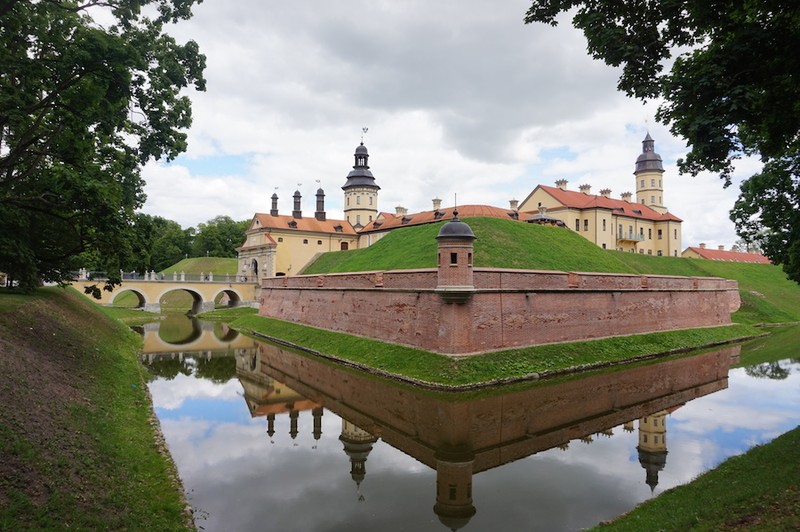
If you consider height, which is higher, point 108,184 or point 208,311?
point 108,184

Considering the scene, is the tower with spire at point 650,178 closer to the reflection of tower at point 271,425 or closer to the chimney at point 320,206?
the chimney at point 320,206

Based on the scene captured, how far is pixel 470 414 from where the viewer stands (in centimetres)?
1327

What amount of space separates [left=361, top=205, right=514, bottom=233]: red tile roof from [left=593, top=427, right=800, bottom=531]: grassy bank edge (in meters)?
29.6

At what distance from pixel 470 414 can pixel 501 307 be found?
6.43 metres

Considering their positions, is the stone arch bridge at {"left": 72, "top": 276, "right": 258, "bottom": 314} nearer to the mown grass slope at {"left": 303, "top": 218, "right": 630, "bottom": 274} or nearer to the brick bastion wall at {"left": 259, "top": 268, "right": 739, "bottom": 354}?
the mown grass slope at {"left": 303, "top": 218, "right": 630, "bottom": 274}

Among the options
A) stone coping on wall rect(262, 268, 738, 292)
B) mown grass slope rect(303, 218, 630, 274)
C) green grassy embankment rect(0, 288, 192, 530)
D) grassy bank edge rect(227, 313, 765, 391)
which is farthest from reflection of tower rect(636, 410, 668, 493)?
mown grass slope rect(303, 218, 630, 274)

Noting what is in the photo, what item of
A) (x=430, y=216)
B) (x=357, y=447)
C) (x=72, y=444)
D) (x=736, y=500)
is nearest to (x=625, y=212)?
(x=430, y=216)

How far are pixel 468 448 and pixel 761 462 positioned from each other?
5435mm

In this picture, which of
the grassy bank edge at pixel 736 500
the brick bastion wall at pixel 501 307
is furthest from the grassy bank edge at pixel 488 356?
the grassy bank edge at pixel 736 500

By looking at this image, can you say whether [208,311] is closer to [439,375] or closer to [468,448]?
[439,375]

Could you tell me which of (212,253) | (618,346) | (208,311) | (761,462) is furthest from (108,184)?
(212,253)

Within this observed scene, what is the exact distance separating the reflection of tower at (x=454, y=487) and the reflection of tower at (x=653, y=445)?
3454mm

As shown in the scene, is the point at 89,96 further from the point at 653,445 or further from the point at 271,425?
the point at 653,445

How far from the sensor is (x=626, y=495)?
9039 mm
